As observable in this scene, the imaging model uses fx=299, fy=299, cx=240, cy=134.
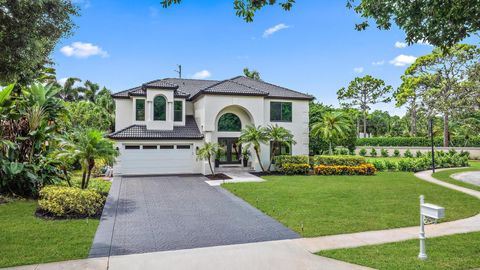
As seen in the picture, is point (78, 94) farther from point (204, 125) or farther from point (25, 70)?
point (25, 70)

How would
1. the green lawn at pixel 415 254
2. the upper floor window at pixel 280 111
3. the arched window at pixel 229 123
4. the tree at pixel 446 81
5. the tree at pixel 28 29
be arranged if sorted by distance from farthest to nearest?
the tree at pixel 446 81
the upper floor window at pixel 280 111
the arched window at pixel 229 123
the tree at pixel 28 29
the green lawn at pixel 415 254

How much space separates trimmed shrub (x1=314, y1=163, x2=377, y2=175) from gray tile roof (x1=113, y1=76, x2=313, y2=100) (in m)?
6.00

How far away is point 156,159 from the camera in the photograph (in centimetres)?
2119

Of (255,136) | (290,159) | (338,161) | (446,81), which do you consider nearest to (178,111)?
(255,136)

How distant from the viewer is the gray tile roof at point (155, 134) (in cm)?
2038

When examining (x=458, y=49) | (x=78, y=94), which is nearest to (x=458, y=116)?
(x=458, y=49)

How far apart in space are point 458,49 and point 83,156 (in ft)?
143

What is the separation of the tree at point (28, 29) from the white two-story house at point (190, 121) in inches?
478

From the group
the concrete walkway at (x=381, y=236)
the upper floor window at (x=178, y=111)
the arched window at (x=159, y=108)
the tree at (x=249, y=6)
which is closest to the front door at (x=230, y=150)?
the upper floor window at (x=178, y=111)

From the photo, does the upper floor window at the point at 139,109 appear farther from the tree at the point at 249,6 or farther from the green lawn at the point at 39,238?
the tree at the point at 249,6

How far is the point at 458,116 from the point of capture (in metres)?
38.3

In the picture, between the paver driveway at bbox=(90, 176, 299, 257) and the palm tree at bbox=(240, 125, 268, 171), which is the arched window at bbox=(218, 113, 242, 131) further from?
the paver driveway at bbox=(90, 176, 299, 257)

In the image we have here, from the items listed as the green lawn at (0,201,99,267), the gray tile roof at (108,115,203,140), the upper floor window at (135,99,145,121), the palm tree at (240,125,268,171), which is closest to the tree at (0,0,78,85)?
the green lawn at (0,201,99,267)

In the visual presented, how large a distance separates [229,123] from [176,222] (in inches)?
570
